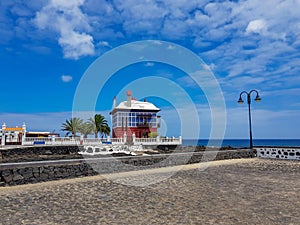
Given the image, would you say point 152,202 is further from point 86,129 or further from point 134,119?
point 86,129

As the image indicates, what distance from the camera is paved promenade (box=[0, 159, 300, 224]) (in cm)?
424

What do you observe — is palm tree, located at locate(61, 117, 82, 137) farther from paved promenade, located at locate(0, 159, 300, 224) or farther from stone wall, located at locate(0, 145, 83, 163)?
paved promenade, located at locate(0, 159, 300, 224)

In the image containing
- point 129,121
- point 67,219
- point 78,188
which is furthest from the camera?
point 129,121

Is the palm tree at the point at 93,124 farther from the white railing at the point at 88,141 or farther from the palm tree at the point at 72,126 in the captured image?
the white railing at the point at 88,141

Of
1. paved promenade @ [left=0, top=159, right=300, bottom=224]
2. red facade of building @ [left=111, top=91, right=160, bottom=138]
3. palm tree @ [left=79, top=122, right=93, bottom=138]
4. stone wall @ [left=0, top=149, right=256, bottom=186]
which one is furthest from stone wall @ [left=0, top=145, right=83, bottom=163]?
palm tree @ [left=79, top=122, right=93, bottom=138]

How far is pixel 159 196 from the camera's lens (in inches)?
231

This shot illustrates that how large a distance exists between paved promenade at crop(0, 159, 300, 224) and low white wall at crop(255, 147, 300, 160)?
25.0ft

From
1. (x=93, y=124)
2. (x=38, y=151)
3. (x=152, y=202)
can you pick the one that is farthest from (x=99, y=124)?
(x=152, y=202)

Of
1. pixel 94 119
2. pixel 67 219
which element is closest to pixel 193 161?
pixel 67 219

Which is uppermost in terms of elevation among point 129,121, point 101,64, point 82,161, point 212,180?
point 101,64

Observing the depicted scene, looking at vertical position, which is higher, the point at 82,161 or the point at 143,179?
the point at 82,161

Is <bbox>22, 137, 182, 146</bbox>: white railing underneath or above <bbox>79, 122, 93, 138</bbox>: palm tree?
underneath

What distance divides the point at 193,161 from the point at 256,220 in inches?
335

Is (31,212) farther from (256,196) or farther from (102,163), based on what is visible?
(256,196)
